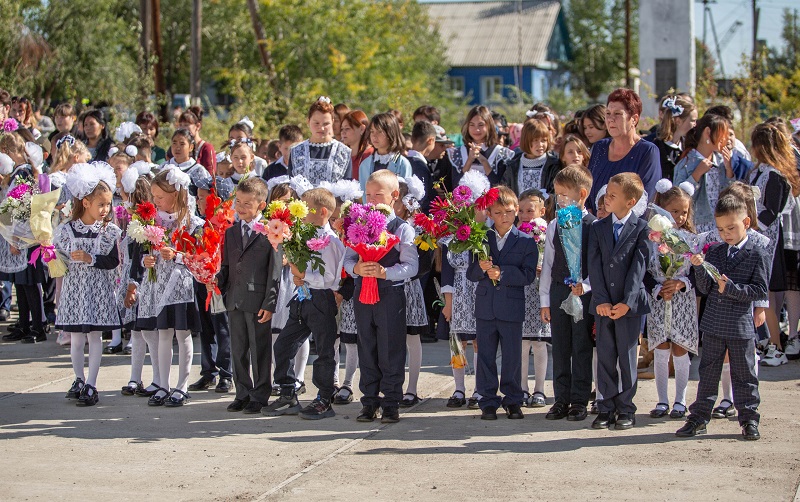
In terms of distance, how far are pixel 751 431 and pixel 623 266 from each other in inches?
52.7

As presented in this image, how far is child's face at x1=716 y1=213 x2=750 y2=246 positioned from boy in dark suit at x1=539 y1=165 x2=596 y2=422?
0.88 metres

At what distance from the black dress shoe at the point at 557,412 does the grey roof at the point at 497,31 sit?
2290 inches

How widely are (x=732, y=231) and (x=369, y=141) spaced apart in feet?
13.1

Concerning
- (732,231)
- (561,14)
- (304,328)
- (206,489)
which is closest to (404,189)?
(304,328)

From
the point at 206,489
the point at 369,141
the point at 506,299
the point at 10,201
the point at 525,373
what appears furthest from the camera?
the point at 369,141

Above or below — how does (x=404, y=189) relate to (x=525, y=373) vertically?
above

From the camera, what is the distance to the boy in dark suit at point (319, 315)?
7.49m

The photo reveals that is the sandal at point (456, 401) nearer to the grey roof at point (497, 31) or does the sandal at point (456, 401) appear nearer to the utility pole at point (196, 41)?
the utility pole at point (196, 41)

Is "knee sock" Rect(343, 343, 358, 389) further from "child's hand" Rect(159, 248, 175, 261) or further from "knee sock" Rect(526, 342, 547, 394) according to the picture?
"child's hand" Rect(159, 248, 175, 261)

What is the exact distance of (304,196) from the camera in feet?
24.9

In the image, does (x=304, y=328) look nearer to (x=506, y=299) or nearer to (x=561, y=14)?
(x=506, y=299)

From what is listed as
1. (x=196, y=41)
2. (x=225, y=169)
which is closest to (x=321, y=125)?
(x=225, y=169)

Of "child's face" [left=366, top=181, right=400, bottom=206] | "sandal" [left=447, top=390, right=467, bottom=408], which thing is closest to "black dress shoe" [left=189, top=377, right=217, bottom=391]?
"sandal" [left=447, top=390, right=467, bottom=408]

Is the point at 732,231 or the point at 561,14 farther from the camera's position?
the point at 561,14
